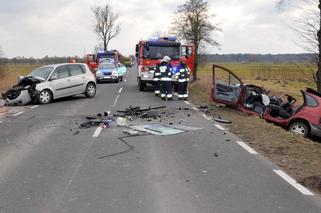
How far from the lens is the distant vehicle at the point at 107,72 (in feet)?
125

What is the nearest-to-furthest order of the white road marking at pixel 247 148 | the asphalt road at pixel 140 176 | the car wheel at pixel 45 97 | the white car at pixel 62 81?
the asphalt road at pixel 140 176
the white road marking at pixel 247 148
the car wheel at pixel 45 97
the white car at pixel 62 81

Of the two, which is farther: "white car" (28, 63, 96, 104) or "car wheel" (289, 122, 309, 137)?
"white car" (28, 63, 96, 104)

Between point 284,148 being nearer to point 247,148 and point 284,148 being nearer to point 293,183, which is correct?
point 247,148

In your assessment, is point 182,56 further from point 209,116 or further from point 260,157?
point 260,157

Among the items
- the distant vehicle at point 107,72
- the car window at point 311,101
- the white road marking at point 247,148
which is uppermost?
the car window at point 311,101

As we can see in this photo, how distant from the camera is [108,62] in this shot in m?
39.2

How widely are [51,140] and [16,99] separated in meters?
9.56

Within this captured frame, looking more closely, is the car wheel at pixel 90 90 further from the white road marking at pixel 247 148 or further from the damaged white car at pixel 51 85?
the white road marking at pixel 247 148

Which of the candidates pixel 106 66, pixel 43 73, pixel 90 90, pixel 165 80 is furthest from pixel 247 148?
pixel 106 66

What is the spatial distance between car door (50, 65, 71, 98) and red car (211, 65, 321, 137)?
22.7 ft

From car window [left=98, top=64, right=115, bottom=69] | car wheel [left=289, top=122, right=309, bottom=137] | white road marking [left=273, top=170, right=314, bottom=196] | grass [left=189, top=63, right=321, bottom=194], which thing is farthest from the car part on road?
car window [left=98, top=64, right=115, bottom=69]

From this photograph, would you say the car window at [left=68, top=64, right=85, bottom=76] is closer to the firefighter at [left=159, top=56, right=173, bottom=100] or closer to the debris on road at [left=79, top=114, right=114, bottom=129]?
the firefighter at [left=159, top=56, right=173, bottom=100]

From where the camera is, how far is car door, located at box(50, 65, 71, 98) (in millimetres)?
20781

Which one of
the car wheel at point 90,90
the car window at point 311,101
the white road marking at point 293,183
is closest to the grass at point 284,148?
the white road marking at point 293,183
